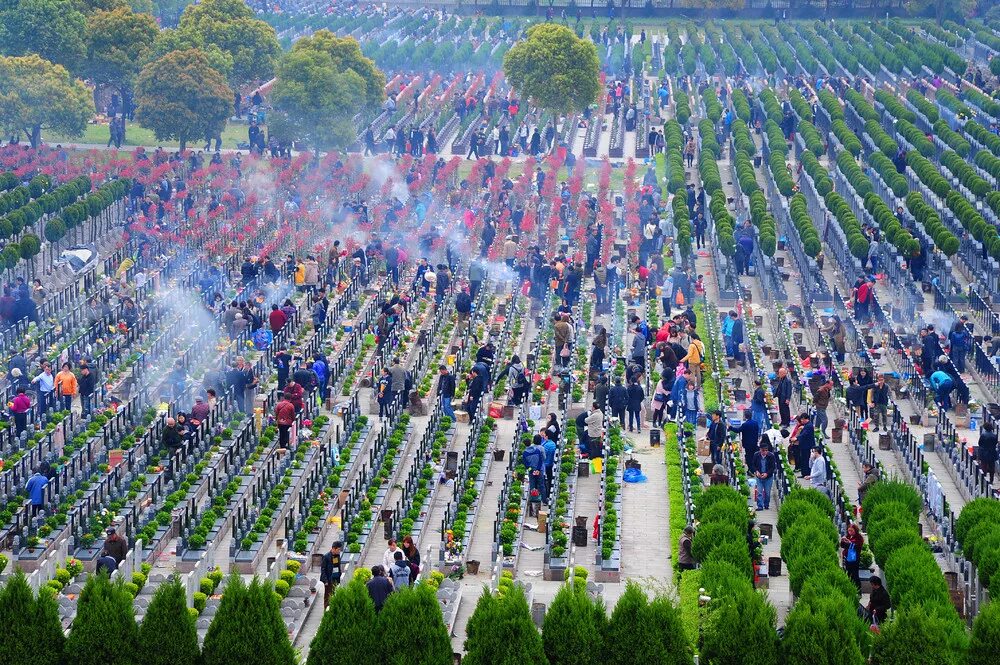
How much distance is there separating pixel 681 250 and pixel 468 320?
9.30 m

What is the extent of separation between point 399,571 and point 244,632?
181 inches

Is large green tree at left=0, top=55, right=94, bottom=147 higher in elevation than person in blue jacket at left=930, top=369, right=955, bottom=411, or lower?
higher

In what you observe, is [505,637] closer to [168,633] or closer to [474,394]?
[168,633]

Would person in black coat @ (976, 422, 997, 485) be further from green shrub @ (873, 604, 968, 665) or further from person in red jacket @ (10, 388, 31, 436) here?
person in red jacket @ (10, 388, 31, 436)

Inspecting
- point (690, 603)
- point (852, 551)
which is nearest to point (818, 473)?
point (852, 551)

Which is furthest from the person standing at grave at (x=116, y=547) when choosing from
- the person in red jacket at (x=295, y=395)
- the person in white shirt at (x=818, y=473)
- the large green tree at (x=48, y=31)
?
the large green tree at (x=48, y=31)

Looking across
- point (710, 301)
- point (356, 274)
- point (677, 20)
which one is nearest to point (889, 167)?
point (710, 301)

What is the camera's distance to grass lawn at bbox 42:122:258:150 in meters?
79.5

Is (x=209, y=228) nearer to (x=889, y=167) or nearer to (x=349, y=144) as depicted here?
(x=349, y=144)

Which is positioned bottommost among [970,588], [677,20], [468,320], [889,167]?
[970,588]

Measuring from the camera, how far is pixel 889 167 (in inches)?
2677

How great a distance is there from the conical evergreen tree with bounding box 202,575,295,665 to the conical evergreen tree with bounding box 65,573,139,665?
97 cm

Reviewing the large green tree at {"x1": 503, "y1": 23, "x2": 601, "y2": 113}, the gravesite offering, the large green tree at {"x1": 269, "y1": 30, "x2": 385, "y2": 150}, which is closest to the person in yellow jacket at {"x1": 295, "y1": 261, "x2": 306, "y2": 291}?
the gravesite offering

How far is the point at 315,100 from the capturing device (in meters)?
75.7
